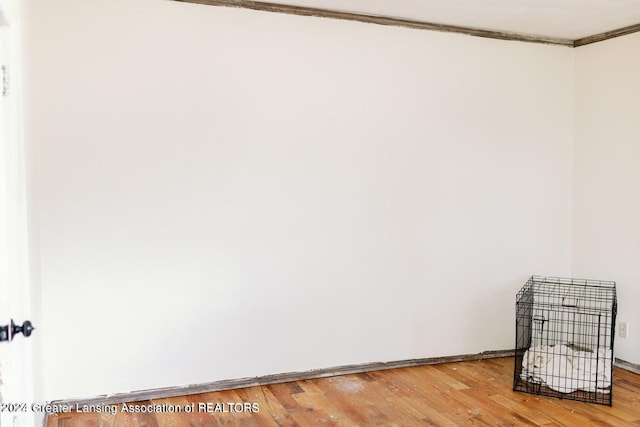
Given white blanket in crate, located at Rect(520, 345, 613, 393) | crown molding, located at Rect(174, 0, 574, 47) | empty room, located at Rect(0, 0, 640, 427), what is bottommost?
white blanket in crate, located at Rect(520, 345, 613, 393)

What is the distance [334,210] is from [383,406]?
1218 millimetres

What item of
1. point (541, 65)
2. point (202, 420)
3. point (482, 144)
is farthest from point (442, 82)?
point (202, 420)

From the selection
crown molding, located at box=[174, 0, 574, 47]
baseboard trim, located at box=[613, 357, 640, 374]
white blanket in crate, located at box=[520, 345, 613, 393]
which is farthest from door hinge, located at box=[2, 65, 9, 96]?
baseboard trim, located at box=[613, 357, 640, 374]

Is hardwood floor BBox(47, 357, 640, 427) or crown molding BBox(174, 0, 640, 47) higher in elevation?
crown molding BBox(174, 0, 640, 47)

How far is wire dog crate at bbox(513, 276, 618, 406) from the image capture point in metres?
3.63

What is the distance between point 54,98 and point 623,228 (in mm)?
3657

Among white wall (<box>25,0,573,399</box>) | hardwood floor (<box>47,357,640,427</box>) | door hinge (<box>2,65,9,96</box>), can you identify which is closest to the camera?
door hinge (<box>2,65,9,96</box>)

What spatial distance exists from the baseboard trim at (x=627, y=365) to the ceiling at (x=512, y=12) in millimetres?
2253

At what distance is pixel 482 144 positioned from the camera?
166 inches

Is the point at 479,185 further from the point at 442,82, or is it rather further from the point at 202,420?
the point at 202,420

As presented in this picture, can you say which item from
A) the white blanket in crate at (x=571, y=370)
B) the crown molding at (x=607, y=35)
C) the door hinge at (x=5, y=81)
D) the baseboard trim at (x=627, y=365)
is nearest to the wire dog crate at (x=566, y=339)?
the white blanket in crate at (x=571, y=370)

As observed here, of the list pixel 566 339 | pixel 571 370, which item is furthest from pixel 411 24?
pixel 566 339

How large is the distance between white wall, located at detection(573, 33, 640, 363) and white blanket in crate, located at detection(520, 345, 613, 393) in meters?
0.53

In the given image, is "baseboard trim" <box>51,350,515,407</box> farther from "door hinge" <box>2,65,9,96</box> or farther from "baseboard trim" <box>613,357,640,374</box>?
"door hinge" <box>2,65,9,96</box>
